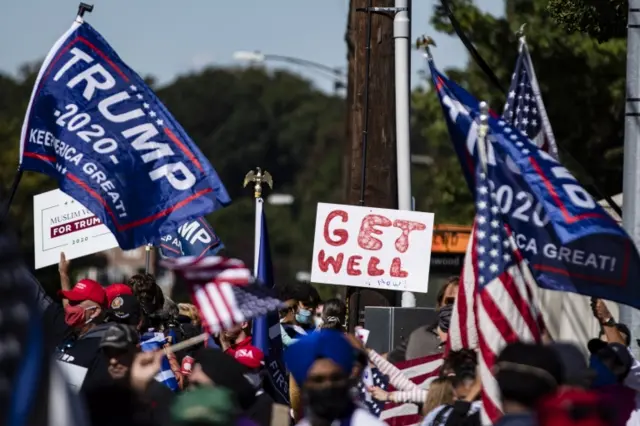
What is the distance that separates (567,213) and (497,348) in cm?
97

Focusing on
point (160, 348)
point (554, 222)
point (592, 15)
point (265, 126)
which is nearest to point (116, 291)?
point (160, 348)

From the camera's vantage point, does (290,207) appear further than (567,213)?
Yes

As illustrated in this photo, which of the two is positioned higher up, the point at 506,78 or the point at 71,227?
the point at 506,78

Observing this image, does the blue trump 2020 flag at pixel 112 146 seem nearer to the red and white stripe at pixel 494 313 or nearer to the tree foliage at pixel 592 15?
the red and white stripe at pixel 494 313

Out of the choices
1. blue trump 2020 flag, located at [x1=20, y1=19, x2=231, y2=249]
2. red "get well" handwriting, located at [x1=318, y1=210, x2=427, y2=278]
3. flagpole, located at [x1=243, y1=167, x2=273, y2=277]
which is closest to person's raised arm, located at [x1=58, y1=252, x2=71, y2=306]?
blue trump 2020 flag, located at [x1=20, y1=19, x2=231, y2=249]

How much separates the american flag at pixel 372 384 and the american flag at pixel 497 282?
1.79 metres

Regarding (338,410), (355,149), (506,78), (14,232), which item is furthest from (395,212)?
(506,78)

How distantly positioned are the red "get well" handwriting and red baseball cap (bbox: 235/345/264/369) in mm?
2676

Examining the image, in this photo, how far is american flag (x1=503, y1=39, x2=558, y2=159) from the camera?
40.4 feet

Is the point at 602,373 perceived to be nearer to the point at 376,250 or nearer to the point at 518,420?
the point at 518,420

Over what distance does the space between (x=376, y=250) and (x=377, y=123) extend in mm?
1848

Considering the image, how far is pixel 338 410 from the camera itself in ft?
20.9

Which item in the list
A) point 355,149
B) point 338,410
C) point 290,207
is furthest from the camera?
point 290,207

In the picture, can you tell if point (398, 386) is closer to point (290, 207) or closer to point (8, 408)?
point (8, 408)
